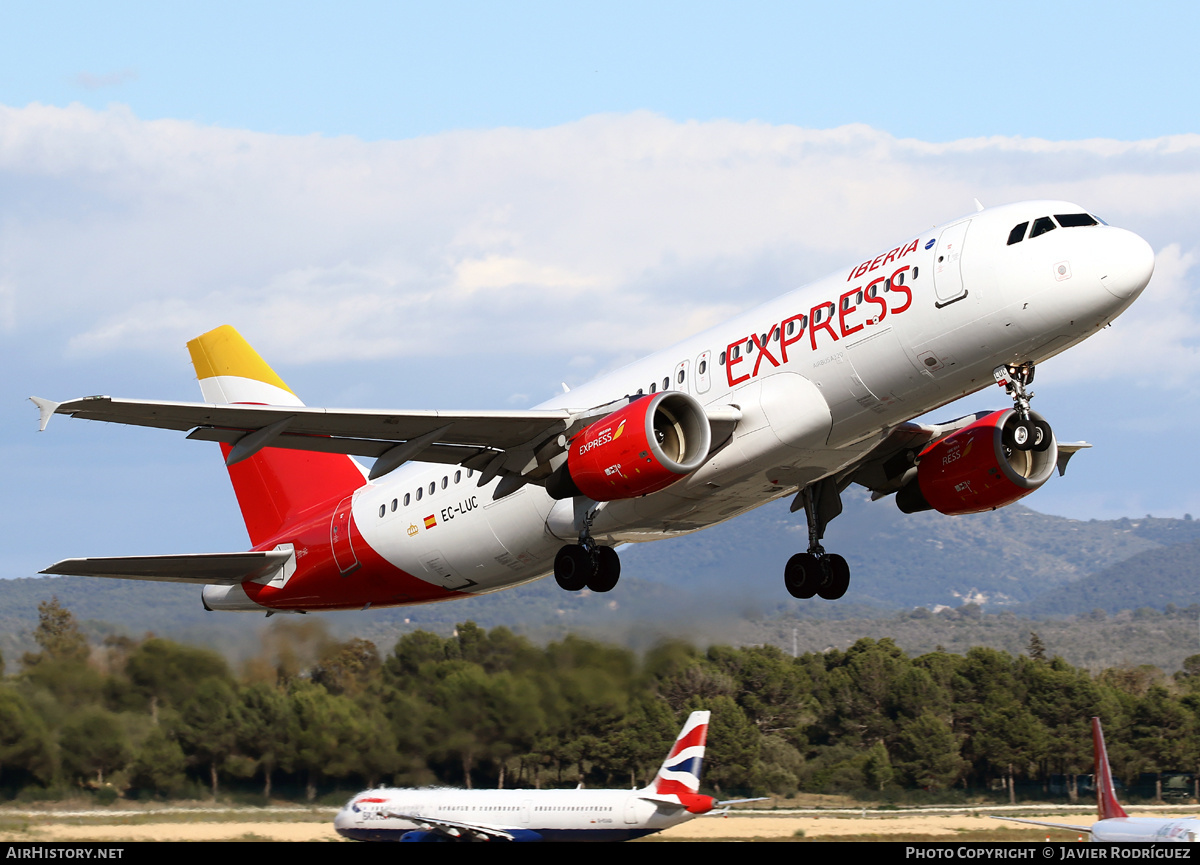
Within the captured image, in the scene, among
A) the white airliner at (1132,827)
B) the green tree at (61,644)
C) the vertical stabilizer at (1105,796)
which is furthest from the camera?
the vertical stabilizer at (1105,796)

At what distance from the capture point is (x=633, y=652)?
36844 millimetres

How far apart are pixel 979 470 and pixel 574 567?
809cm

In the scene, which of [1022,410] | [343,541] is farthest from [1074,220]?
[343,541]

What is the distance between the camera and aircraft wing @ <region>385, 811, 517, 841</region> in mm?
37969

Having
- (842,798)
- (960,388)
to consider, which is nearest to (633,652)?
(960,388)

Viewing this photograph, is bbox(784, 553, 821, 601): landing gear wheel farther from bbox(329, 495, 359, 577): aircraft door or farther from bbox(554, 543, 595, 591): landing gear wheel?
bbox(329, 495, 359, 577): aircraft door

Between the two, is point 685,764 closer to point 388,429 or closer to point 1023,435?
point 388,429

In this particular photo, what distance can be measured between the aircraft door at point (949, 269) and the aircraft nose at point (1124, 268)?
2.09m

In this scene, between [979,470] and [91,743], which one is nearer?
[979,470]

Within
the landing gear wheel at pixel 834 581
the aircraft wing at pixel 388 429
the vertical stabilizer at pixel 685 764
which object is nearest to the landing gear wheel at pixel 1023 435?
the aircraft wing at pixel 388 429

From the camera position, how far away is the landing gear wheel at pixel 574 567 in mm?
24844

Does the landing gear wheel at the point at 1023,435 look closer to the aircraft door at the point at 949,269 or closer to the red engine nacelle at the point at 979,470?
the red engine nacelle at the point at 979,470

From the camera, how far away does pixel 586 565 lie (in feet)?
81.6
